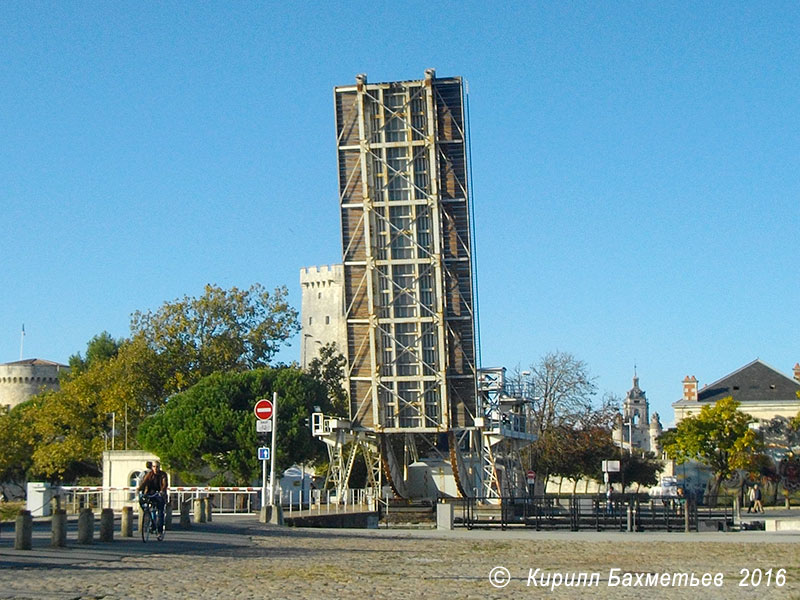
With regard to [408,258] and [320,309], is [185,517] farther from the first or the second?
[320,309]

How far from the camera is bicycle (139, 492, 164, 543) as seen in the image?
62.4ft

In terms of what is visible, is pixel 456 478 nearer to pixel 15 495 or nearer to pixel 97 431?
pixel 97 431

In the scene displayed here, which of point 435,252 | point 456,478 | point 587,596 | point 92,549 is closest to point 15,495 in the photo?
point 456,478

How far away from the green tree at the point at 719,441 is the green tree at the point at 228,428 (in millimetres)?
20213

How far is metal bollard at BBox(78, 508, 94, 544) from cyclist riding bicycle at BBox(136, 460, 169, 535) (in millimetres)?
1448

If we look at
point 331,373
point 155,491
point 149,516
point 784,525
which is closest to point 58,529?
point 149,516

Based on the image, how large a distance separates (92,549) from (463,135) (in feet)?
69.1

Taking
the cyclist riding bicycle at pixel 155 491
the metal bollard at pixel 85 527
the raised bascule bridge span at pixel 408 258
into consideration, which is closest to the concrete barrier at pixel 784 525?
the raised bascule bridge span at pixel 408 258

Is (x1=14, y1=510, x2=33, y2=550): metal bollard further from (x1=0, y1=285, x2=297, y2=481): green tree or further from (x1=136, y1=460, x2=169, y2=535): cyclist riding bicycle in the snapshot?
(x1=0, y1=285, x2=297, y2=481): green tree

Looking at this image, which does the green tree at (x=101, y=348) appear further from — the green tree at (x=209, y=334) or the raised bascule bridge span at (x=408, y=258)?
the raised bascule bridge span at (x=408, y=258)

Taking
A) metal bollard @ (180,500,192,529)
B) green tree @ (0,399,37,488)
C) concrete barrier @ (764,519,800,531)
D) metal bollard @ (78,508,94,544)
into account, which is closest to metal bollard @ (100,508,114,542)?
metal bollard @ (78,508,94,544)

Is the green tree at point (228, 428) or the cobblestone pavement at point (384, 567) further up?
the green tree at point (228, 428)

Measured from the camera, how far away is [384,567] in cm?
1495

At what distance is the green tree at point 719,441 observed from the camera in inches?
2418
